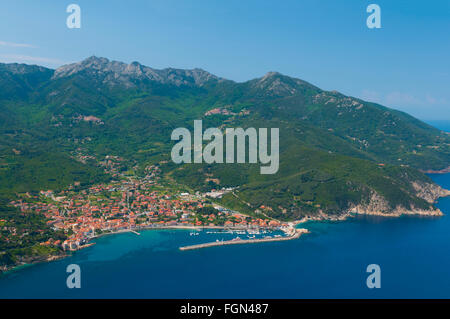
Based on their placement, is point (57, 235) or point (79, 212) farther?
point (79, 212)

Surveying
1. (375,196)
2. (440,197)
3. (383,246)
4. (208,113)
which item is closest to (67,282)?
(383,246)

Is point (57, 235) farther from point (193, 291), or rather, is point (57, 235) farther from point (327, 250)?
point (327, 250)

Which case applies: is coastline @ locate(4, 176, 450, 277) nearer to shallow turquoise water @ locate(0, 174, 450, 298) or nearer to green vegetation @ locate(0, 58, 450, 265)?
shallow turquoise water @ locate(0, 174, 450, 298)

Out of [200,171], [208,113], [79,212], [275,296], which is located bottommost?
[275,296]

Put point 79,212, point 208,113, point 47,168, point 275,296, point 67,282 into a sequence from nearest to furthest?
point 275,296
point 67,282
point 79,212
point 47,168
point 208,113

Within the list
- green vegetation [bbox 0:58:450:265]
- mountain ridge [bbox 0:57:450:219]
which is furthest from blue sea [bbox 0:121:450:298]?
mountain ridge [bbox 0:57:450:219]

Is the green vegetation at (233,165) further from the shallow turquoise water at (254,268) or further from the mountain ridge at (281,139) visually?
the shallow turquoise water at (254,268)
